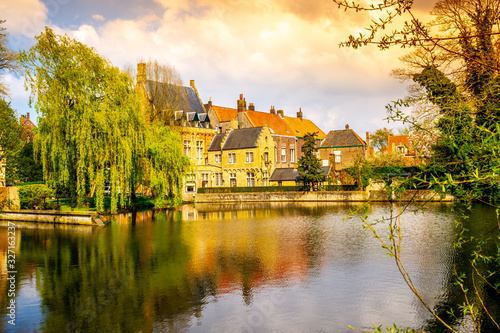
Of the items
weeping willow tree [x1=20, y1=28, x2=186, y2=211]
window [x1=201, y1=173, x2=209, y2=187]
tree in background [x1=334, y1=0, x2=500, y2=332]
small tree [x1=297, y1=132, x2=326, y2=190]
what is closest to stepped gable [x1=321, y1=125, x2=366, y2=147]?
small tree [x1=297, y1=132, x2=326, y2=190]

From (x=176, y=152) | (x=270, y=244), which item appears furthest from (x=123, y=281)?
(x=176, y=152)

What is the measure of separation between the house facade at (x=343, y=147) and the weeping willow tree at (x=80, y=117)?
39559 mm

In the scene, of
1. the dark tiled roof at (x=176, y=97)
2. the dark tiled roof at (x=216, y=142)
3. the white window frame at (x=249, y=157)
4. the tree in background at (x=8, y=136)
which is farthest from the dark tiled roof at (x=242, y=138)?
the tree in background at (x=8, y=136)

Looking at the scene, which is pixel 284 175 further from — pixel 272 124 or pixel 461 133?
pixel 461 133

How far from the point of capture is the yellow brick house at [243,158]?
55.6 meters

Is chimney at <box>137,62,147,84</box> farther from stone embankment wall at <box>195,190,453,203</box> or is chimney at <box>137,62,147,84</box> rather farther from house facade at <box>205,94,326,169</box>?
stone embankment wall at <box>195,190,453,203</box>

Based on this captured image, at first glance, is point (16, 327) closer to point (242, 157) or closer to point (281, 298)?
point (281, 298)

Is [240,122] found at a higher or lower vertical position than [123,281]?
higher

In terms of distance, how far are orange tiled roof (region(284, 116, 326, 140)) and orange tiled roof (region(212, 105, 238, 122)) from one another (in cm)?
952

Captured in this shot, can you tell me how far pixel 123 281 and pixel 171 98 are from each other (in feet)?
145

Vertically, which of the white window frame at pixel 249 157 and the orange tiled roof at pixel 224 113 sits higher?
the orange tiled roof at pixel 224 113

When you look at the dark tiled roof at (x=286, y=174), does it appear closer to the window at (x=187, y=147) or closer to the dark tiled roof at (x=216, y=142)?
the dark tiled roof at (x=216, y=142)

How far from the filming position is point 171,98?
54.1 m

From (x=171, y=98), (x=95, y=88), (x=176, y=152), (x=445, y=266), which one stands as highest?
(x=171, y=98)
